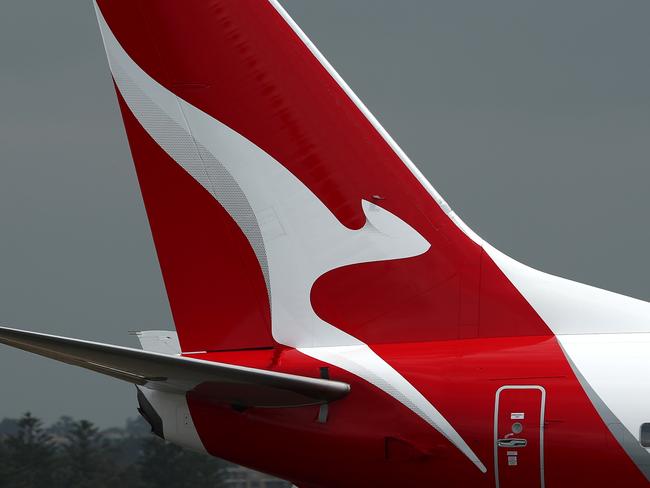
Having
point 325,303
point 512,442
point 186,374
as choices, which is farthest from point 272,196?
point 512,442

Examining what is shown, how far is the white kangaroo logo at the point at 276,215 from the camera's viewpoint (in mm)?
13820

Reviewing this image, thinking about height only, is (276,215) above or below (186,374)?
above

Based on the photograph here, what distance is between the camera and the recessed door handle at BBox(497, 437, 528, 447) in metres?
12.4

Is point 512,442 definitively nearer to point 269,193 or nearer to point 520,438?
point 520,438

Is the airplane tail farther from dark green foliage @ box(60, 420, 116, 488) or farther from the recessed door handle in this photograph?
dark green foliage @ box(60, 420, 116, 488)

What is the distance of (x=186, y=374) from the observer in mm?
12578

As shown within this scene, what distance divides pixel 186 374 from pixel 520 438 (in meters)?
2.80

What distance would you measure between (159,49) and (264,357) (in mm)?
3062

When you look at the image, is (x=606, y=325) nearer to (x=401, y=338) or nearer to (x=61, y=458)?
(x=401, y=338)

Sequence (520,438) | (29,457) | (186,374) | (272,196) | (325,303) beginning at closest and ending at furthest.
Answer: (520,438), (186,374), (325,303), (272,196), (29,457)

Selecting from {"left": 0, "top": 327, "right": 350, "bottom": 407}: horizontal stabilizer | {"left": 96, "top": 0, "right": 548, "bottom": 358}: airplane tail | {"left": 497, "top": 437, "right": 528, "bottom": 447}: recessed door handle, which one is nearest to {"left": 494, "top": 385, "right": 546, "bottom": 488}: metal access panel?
{"left": 497, "top": 437, "right": 528, "bottom": 447}: recessed door handle

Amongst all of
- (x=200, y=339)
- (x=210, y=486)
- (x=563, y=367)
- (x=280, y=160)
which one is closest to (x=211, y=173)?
(x=280, y=160)

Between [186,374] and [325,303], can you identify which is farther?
[325,303]

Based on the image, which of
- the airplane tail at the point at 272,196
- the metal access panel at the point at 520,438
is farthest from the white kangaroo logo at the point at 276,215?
the metal access panel at the point at 520,438
